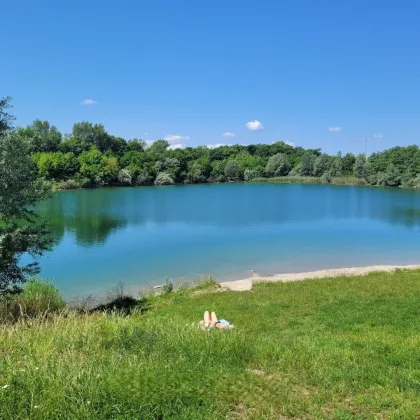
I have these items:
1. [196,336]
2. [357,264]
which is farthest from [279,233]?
[196,336]

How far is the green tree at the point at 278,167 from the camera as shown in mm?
146500

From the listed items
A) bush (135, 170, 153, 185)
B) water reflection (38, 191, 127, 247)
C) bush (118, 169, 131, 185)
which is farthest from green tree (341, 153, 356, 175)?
water reflection (38, 191, 127, 247)

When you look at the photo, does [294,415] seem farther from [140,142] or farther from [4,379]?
[140,142]

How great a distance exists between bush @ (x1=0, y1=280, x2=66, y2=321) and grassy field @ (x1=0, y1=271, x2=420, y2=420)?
544cm

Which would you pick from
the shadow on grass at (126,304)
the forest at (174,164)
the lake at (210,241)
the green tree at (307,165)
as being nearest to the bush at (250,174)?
the forest at (174,164)

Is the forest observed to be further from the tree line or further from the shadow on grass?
the shadow on grass

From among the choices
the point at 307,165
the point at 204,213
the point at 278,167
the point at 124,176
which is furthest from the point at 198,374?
the point at 278,167

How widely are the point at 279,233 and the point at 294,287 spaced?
23.9 metres

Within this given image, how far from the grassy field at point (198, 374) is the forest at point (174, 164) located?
96559 millimetres

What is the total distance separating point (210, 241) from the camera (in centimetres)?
3569

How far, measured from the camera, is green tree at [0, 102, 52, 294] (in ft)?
38.3

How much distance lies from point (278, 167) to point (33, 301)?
137m

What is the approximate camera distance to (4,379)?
445cm

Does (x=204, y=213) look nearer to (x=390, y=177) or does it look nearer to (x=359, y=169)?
(x=390, y=177)
